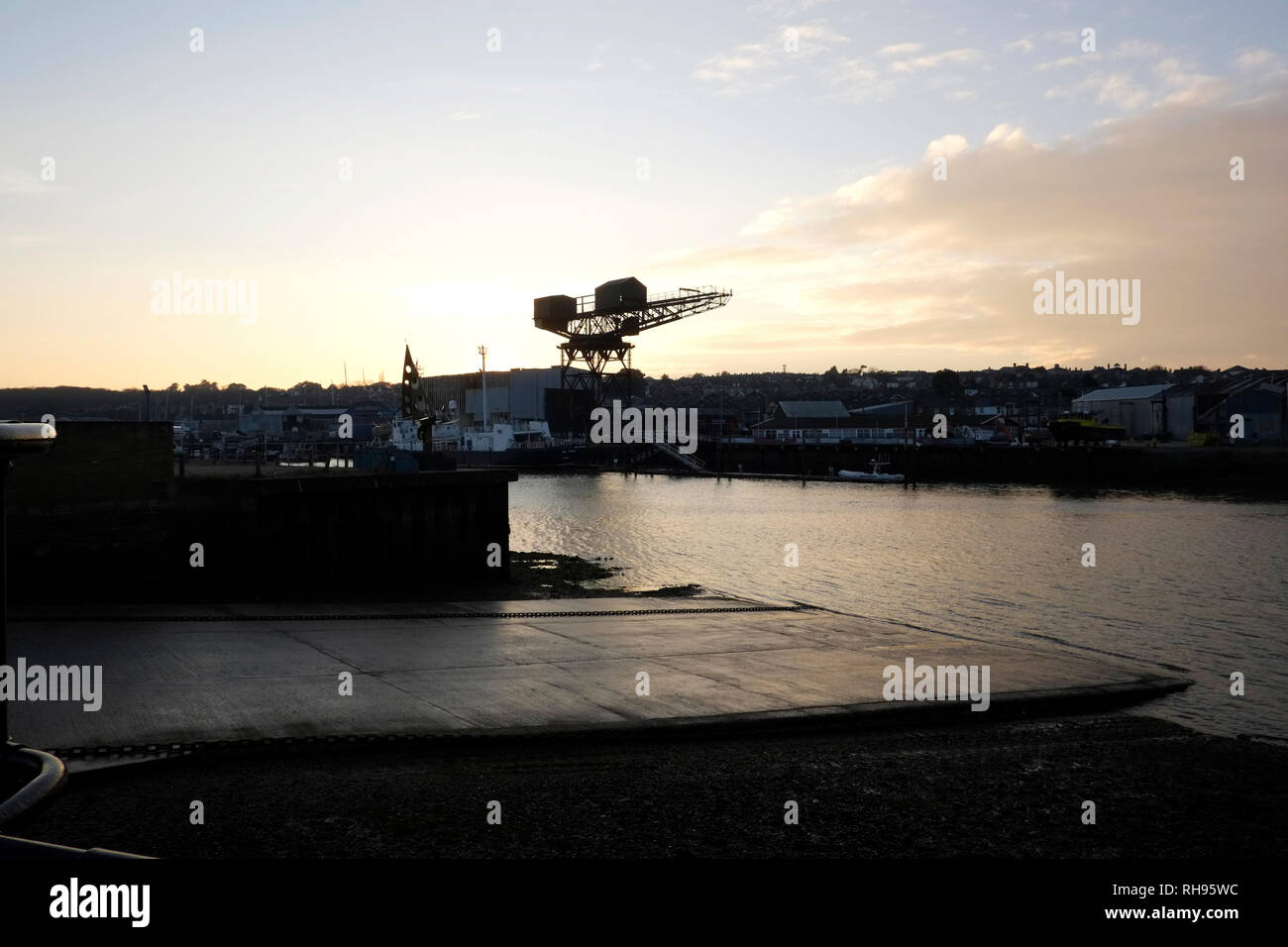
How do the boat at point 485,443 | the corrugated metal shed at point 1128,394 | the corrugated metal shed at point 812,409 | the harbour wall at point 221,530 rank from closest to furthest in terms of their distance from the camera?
the harbour wall at point 221,530 < the boat at point 485,443 < the corrugated metal shed at point 1128,394 < the corrugated metal shed at point 812,409

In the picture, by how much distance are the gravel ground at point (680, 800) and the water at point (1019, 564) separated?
206 inches

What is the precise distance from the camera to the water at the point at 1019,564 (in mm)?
21391

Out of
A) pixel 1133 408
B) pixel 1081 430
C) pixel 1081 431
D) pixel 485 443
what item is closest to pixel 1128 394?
pixel 1133 408

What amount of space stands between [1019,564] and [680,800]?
32.8 metres

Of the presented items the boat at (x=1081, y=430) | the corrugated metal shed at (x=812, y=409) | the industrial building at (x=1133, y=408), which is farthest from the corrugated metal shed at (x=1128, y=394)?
the corrugated metal shed at (x=812, y=409)

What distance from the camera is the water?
21391 millimetres

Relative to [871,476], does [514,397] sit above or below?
above

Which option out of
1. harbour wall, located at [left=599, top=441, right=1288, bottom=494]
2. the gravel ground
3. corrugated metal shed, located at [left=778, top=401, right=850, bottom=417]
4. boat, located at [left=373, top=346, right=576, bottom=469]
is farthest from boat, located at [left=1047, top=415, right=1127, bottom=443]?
the gravel ground

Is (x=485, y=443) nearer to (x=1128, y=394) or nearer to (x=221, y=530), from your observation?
(x=1128, y=394)

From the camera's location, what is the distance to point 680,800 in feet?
27.7

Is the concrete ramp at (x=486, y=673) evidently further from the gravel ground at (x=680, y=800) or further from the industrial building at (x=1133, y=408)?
the industrial building at (x=1133, y=408)
